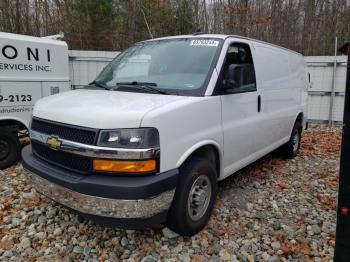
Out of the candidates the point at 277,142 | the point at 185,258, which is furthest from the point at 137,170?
the point at 277,142

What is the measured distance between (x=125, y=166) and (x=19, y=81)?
3731 millimetres

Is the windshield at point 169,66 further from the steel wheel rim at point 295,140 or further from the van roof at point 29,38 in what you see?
the steel wheel rim at point 295,140

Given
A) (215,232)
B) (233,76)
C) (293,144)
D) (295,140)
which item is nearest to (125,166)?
(215,232)

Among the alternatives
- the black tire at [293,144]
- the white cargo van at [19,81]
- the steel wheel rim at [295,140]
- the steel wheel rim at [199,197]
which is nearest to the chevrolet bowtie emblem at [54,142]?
the steel wheel rim at [199,197]

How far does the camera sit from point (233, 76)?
3.52 metres

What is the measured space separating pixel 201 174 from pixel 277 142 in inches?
98.3

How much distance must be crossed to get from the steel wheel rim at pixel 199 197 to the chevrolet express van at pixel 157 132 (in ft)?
0.04

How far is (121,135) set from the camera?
8.50 feet

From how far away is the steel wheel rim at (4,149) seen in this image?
5.32m

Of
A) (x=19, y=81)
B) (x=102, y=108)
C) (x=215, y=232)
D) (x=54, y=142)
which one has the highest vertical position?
(x=19, y=81)

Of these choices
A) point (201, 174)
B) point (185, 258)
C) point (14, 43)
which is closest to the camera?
point (185, 258)

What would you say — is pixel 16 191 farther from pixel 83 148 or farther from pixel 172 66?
pixel 172 66

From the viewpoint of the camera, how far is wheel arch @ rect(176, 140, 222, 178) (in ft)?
9.80

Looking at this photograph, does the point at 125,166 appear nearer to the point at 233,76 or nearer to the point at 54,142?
the point at 54,142
